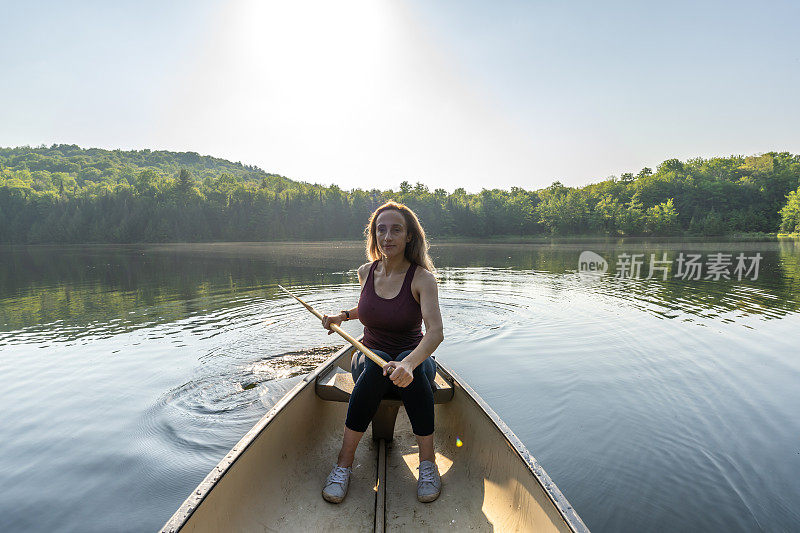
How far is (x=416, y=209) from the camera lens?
99125 millimetres

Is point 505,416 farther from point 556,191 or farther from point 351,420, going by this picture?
point 556,191

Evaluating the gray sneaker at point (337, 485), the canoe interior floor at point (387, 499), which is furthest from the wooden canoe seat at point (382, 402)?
the gray sneaker at point (337, 485)

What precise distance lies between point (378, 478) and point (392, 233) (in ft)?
5.69

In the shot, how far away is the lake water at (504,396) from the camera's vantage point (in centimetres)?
362

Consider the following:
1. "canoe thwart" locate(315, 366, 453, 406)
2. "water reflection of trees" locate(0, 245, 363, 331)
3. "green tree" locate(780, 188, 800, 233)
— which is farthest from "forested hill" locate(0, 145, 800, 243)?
"canoe thwart" locate(315, 366, 453, 406)

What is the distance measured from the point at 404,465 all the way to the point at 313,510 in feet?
2.50

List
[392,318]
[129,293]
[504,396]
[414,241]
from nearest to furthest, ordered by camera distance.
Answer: [392,318] → [414,241] → [504,396] → [129,293]

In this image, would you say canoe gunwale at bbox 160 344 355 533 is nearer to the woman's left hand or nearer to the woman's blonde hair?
the woman's left hand

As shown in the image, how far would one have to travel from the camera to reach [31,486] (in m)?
3.89

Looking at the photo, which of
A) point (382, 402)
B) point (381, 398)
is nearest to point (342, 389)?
point (382, 402)

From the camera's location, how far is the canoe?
7.47 ft

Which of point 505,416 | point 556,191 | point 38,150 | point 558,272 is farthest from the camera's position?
point 38,150

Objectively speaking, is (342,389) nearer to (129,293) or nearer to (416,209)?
(129,293)

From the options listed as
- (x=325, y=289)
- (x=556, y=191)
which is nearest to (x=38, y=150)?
(x=556, y=191)
